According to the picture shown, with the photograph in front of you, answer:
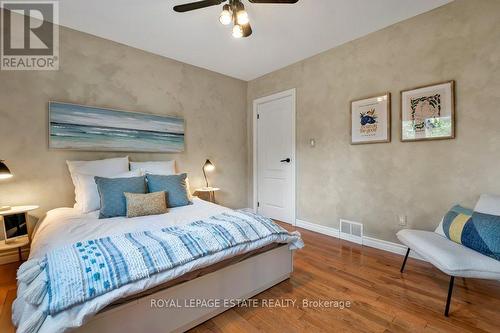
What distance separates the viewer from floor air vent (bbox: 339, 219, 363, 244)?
2.85 meters

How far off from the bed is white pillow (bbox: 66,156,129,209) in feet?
1.39

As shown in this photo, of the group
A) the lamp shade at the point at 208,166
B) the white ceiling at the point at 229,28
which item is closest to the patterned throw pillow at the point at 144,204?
the lamp shade at the point at 208,166

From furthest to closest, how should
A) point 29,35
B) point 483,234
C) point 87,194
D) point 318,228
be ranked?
point 318,228
point 29,35
point 87,194
point 483,234

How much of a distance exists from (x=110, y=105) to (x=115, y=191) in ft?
4.20

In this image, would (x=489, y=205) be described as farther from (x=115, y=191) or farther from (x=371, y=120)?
(x=115, y=191)

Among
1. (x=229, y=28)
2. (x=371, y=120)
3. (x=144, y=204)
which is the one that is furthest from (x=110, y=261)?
(x=371, y=120)

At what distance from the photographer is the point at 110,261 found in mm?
1199

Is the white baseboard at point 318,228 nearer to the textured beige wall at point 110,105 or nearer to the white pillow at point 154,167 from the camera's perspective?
the textured beige wall at point 110,105

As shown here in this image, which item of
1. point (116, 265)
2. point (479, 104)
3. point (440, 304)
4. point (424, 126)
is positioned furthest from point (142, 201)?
point (479, 104)

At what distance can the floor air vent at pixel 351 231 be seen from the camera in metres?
2.85

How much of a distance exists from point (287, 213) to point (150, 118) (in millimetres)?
2513

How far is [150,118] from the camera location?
3.13 m

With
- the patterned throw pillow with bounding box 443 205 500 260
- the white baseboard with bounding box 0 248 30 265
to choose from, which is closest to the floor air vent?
the patterned throw pillow with bounding box 443 205 500 260

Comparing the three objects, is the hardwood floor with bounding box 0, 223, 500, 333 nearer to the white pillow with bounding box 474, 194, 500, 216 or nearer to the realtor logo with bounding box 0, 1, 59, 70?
the white pillow with bounding box 474, 194, 500, 216
